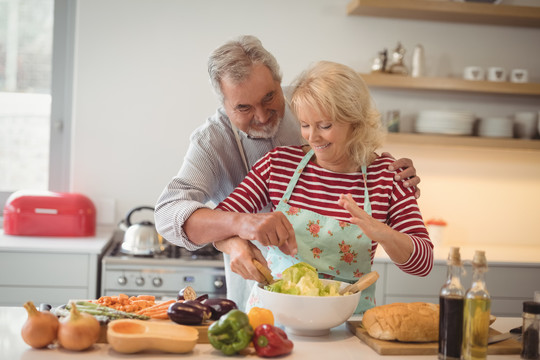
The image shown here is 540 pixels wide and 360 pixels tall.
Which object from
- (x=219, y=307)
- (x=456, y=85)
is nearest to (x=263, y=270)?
(x=219, y=307)

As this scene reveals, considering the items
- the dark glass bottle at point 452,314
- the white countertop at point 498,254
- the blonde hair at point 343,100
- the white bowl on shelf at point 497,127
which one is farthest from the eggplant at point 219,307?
the white bowl on shelf at point 497,127

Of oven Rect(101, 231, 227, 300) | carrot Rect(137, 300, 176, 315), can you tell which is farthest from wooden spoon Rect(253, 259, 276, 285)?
oven Rect(101, 231, 227, 300)

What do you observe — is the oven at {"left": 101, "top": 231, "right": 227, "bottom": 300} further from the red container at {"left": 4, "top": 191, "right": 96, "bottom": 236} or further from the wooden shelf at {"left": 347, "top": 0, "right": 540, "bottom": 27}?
the wooden shelf at {"left": 347, "top": 0, "right": 540, "bottom": 27}

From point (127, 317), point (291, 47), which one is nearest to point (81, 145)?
point (291, 47)

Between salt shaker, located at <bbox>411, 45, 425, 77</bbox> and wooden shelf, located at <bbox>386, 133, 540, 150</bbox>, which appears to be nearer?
wooden shelf, located at <bbox>386, 133, 540, 150</bbox>

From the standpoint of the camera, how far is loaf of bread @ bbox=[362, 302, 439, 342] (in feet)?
5.00

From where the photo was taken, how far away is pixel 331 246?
1.93 m

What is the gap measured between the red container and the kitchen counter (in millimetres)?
1722

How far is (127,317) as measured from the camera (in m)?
1.54

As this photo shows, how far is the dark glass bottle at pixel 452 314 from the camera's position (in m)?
1.39

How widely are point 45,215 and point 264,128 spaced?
1749 mm

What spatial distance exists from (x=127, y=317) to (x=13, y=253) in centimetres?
180

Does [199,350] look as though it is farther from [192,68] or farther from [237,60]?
[192,68]

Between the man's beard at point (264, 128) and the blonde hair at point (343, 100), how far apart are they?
0.72 feet
